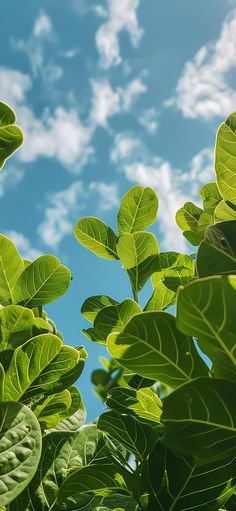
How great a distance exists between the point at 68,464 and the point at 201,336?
2.12 ft

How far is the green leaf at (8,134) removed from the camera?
1025mm

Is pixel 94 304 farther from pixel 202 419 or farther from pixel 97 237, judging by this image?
pixel 202 419

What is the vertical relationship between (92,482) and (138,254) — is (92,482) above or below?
below

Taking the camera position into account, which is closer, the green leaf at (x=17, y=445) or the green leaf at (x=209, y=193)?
the green leaf at (x=17, y=445)

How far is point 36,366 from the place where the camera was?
1.11 meters

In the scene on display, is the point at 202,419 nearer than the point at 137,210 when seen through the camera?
Yes

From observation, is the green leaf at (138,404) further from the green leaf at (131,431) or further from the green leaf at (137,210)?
the green leaf at (137,210)

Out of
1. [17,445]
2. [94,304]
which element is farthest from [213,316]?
[94,304]

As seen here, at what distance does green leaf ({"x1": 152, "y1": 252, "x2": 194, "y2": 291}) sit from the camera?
1.43m

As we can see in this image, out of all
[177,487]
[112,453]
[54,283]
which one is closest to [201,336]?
[177,487]

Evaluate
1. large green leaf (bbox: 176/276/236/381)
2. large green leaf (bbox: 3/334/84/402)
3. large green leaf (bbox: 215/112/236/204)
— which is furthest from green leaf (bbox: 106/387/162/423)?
large green leaf (bbox: 215/112/236/204)

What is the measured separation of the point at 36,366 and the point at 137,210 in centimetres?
69

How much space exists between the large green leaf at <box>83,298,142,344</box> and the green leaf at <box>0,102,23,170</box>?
1.45 ft

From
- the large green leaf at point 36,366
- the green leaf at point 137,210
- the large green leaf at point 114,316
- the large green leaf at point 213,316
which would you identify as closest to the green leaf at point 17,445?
the large green leaf at point 36,366
